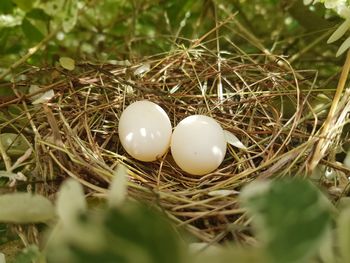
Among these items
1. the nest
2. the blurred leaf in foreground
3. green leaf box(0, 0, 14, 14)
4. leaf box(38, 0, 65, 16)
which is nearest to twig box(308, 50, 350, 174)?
the nest

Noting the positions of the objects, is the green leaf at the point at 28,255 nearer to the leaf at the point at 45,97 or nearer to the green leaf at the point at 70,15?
the leaf at the point at 45,97

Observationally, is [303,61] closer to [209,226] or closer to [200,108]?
[200,108]

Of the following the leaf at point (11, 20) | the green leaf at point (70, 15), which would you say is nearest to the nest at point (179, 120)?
the green leaf at point (70, 15)

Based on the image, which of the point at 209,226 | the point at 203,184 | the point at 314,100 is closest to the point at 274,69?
the point at 314,100

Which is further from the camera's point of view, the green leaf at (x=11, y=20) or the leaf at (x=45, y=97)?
the green leaf at (x=11, y=20)

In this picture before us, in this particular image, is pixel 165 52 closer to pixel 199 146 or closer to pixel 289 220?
pixel 199 146

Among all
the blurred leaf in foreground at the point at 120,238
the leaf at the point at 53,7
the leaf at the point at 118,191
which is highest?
the leaf at the point at 53,7
